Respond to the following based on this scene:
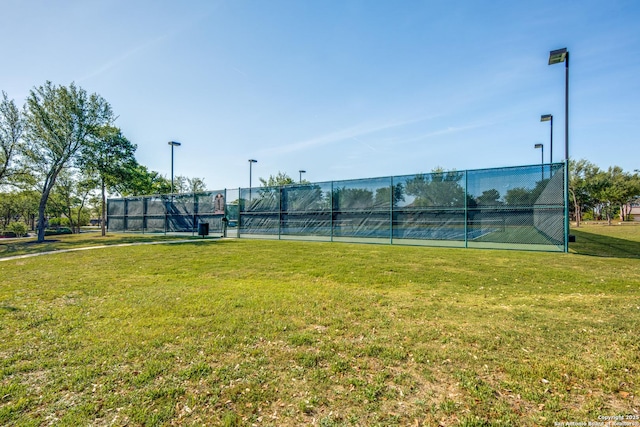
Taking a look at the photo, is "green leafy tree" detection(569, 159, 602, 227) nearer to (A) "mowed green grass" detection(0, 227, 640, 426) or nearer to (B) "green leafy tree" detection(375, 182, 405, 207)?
(B) "green leafy tree" detection(375, 182, 405, 207)

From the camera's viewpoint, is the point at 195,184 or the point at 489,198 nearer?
the point at 489,198

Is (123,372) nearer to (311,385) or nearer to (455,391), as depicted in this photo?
(311,385)

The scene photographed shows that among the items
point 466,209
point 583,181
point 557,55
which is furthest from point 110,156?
point 583,181

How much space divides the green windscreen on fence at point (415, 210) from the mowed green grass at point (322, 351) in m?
4.10

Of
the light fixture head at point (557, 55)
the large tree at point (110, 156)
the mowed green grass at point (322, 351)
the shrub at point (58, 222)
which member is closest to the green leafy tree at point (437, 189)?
the light fixture head at point (557, 55)

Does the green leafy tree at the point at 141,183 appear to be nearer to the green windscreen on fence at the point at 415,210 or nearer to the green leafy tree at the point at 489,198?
the green windscreen on fence at the point at 415,210

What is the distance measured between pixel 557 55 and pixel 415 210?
22.9 ft

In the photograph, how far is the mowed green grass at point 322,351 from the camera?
2.23 metres

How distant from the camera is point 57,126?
55.0 ft

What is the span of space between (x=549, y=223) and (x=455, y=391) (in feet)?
32.3

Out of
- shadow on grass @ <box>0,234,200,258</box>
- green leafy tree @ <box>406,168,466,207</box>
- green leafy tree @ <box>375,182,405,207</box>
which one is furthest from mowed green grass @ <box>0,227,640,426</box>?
shadow on grass @ <box>0,234,200,258</box>

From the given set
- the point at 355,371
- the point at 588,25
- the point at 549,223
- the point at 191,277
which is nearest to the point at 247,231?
the point at 191,277

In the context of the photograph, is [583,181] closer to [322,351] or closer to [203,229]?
[203,229]

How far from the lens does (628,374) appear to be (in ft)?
8.54
